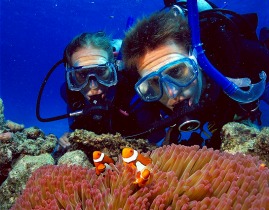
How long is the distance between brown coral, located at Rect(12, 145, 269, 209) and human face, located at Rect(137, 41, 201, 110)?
1872 millimetres

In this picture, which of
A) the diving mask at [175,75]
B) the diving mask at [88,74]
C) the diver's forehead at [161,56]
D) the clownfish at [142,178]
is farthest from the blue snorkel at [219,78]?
the clownfish at [142,178]

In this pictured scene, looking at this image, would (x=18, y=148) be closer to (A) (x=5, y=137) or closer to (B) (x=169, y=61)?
(A) (x=5, y=137)

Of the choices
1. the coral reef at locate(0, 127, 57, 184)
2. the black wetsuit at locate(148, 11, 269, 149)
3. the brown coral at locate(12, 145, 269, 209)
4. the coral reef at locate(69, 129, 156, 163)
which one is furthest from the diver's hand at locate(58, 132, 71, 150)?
the brown coral at locate(12, 145, 269, 209)

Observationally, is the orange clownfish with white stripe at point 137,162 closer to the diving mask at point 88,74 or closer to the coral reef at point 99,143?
the coral reef at point 99,143

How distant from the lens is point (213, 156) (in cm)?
219

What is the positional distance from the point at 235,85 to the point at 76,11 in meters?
39.4

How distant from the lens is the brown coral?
169 cm

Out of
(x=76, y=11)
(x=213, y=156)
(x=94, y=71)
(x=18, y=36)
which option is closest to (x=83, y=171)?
(x=213, y=156)

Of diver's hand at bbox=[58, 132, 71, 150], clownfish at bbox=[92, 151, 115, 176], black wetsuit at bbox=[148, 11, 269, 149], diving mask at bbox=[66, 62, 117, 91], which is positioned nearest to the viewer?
clownfish at bbox=[92, 151, 115, 176]

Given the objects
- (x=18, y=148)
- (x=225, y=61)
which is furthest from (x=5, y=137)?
(x=225, y=61)

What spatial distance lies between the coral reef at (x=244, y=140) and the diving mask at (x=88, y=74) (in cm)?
234

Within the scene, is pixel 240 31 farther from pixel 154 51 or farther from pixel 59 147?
pixel 59 147

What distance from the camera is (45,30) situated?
5316cm

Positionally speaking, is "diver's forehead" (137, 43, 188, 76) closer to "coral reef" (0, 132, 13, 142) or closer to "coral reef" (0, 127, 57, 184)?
"coral reef" (0, 127, 57, 184)
